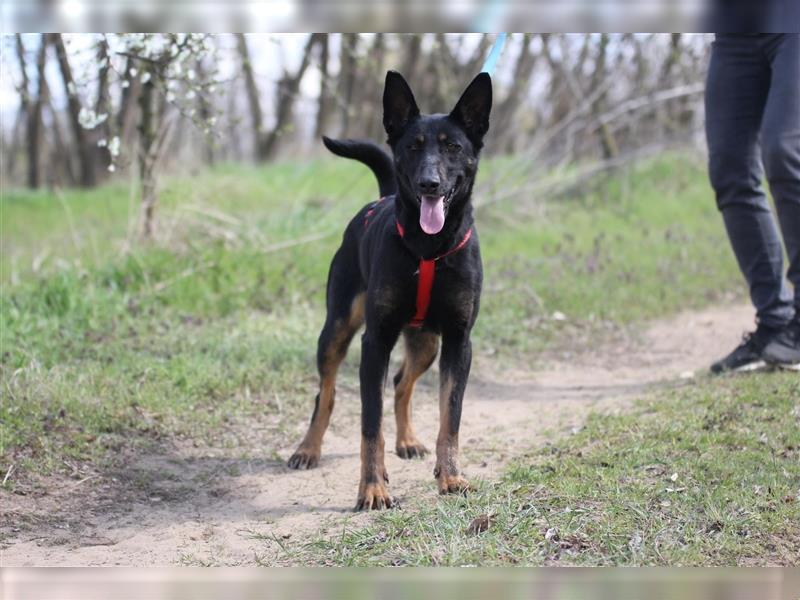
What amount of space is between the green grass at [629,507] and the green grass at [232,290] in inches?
68.0

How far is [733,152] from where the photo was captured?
5.56 metres

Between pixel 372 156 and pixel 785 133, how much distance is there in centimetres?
223

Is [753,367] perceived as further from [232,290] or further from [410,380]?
[232,290]

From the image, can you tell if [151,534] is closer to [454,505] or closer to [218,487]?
[218,487]

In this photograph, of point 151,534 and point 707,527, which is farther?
point 151,534

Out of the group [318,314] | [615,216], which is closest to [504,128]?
[615,216]

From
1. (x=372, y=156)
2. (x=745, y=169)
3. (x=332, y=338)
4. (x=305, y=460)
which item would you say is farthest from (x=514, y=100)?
(x=305, y=460)

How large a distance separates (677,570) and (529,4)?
5.15 ft

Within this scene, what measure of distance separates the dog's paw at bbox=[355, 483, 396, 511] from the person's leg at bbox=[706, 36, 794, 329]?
278 centimetres

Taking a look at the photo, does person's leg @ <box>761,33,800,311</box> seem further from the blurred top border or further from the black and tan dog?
the blurred top border

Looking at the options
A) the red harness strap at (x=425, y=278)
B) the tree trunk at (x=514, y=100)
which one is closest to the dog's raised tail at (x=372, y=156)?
the red harness strap at (x=425, y=278)

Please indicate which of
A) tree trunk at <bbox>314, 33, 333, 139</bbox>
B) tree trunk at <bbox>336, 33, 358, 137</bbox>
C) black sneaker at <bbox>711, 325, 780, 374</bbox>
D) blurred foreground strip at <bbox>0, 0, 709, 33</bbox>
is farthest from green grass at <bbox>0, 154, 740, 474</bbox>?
tree trunk at <bbox>314, 33, 333, 139</bbox>

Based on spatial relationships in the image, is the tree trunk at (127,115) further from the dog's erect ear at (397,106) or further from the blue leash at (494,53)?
the dog's erect ear at (397,106)

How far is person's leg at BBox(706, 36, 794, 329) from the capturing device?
5.46 m
